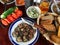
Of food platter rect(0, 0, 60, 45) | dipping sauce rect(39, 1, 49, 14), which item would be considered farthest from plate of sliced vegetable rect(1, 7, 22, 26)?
dipping sauce rect(39, 1, 49, 14)

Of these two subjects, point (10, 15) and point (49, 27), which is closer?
point (49, 27)

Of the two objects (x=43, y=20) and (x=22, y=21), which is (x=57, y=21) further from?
(x=22, y=21)

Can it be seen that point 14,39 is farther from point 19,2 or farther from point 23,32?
point 19,2

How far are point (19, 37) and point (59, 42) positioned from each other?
0.90ft

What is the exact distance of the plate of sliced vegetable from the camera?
1292 mm

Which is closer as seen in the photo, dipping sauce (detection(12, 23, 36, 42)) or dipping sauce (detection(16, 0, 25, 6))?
dipping sauce (detection(12, 23, 36, 42))

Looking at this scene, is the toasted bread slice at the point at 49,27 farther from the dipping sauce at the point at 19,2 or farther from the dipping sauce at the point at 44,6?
the dipping sauce at the point at 19,2

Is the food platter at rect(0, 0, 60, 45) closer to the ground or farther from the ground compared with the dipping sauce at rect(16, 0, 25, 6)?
closer to the ground

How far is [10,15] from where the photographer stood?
1316mm

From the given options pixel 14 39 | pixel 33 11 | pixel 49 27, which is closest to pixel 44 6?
pixel 33 11

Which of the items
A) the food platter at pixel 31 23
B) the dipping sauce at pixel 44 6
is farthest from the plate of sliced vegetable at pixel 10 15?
the dipping sauce at pixel 44 6

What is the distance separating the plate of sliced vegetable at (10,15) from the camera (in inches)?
50.9

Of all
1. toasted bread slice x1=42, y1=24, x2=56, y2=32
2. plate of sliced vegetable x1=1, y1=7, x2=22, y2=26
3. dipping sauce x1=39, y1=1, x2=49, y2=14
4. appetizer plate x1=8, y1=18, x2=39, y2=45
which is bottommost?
appetizer plate x1=8, y1=18, x2=39, y2=45

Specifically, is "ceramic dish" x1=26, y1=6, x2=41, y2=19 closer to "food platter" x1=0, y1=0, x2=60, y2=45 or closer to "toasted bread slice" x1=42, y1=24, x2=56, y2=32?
"food platter" x1=0, y1=0, x2=60, y2=45
